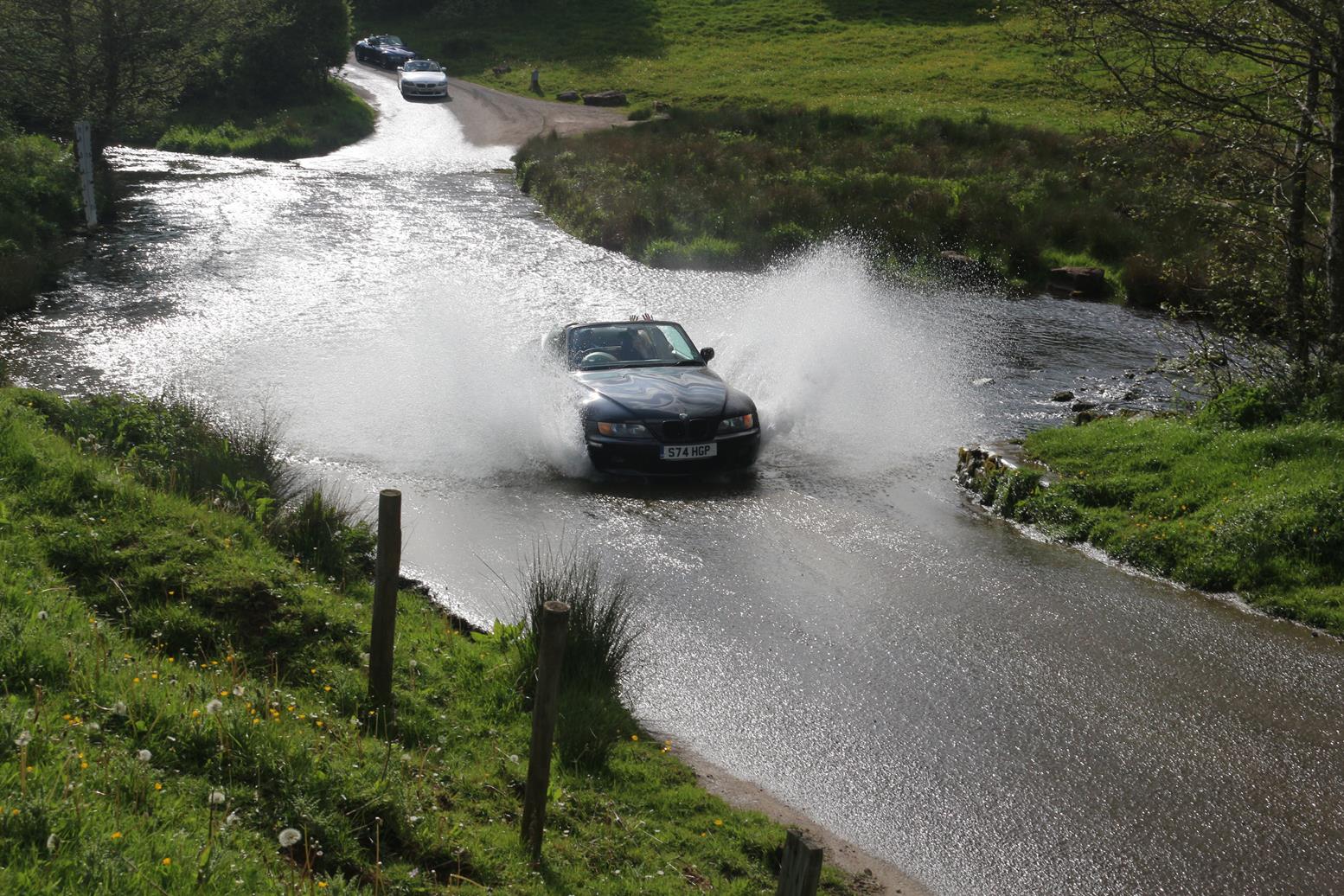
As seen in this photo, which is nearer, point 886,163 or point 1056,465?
point 1056,465

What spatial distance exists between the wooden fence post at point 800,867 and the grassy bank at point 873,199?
81.8 ft

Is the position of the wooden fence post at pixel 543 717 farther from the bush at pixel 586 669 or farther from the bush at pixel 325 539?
the bush at pixel 325 539

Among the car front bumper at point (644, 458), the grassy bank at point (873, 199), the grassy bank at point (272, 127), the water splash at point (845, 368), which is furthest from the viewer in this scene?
the grassy bank at point (272, 127)

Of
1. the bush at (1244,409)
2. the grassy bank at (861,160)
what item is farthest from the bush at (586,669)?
the grassy bank at (861,160)

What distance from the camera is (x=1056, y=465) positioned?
48.9ft

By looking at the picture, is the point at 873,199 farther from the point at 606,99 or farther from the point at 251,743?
the point at 251,743

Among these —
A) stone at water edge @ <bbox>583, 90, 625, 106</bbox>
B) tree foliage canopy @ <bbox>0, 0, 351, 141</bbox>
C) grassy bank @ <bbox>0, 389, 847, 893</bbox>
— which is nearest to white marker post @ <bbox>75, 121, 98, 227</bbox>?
tree foliage canopy @ <bbox>0, 0, 351, 141</bbox>

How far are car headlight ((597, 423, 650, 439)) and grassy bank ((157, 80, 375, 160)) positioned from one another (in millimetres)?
36694

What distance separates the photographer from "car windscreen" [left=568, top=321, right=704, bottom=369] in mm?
15250

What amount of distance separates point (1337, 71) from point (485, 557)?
1040 cm

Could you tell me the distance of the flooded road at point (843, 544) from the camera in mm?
7348

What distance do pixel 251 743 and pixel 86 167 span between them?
26.9m

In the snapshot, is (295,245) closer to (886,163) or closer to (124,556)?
(886,163)

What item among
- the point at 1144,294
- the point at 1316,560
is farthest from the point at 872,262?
the point at 1316,560
